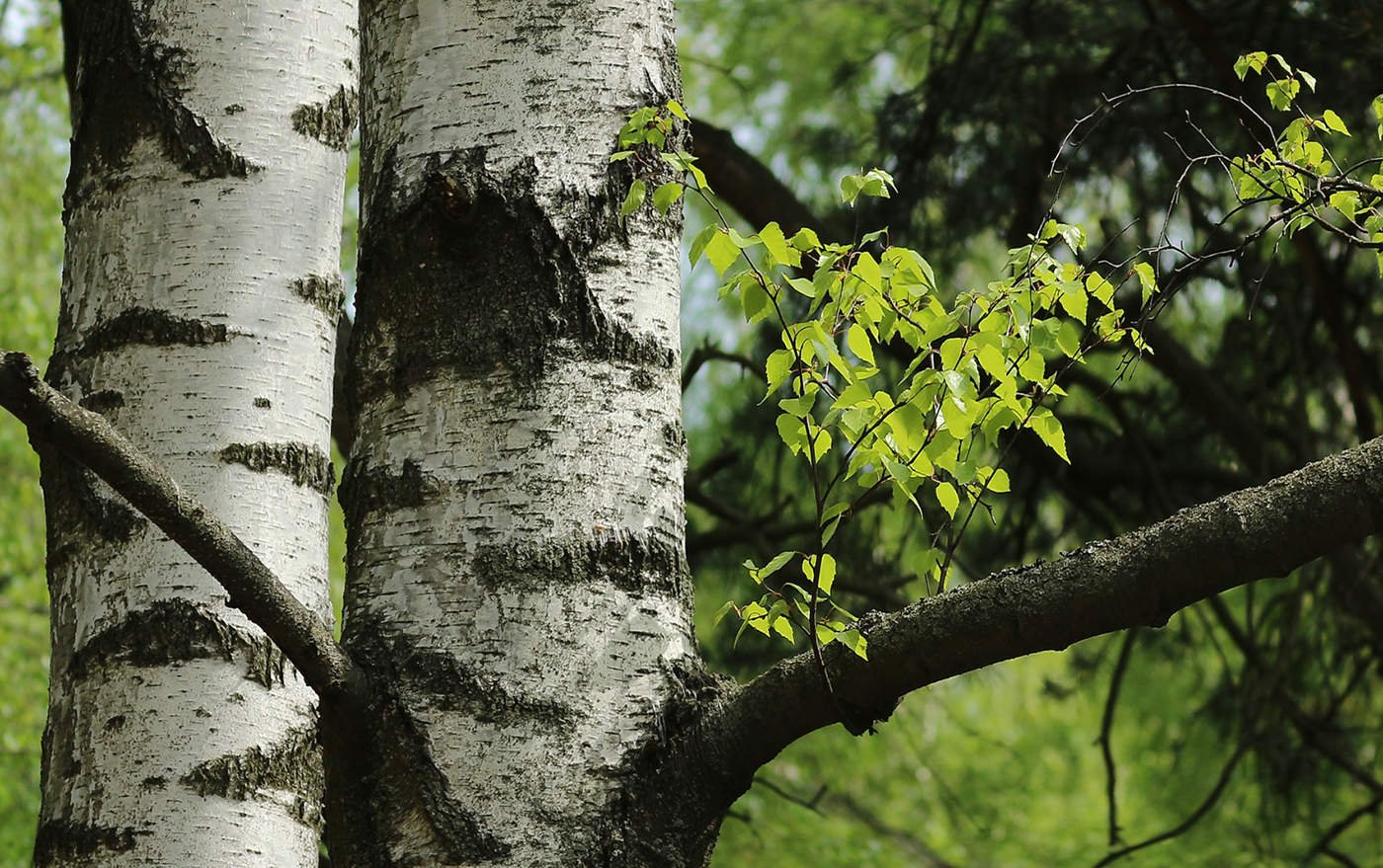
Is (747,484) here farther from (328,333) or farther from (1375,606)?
(328,333)

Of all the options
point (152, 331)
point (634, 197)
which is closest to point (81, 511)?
point (152, 331)

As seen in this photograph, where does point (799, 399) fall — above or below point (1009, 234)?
below

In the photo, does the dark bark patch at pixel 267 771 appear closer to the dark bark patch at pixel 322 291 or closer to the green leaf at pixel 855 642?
the dark bark patch at pixel 322 291

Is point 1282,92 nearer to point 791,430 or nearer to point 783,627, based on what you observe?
point 791,430

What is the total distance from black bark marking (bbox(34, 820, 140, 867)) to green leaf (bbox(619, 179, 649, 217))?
95cm

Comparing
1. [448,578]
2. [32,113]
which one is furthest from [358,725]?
[32,113]

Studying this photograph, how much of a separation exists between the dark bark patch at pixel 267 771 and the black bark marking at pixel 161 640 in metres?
0.10

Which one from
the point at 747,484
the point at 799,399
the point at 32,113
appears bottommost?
the point at 799,399

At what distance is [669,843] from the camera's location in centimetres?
131

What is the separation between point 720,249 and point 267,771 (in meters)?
0.93

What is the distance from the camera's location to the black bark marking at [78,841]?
5.54 feet

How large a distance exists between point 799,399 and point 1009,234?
323 cm

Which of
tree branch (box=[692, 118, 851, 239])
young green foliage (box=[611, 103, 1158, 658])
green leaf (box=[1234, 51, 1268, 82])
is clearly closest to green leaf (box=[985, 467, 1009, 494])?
young green foliage (box=[611, 103, 1158, 658])

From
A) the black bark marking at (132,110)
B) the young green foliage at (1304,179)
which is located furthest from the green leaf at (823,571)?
the black bark marking at (132,110)
